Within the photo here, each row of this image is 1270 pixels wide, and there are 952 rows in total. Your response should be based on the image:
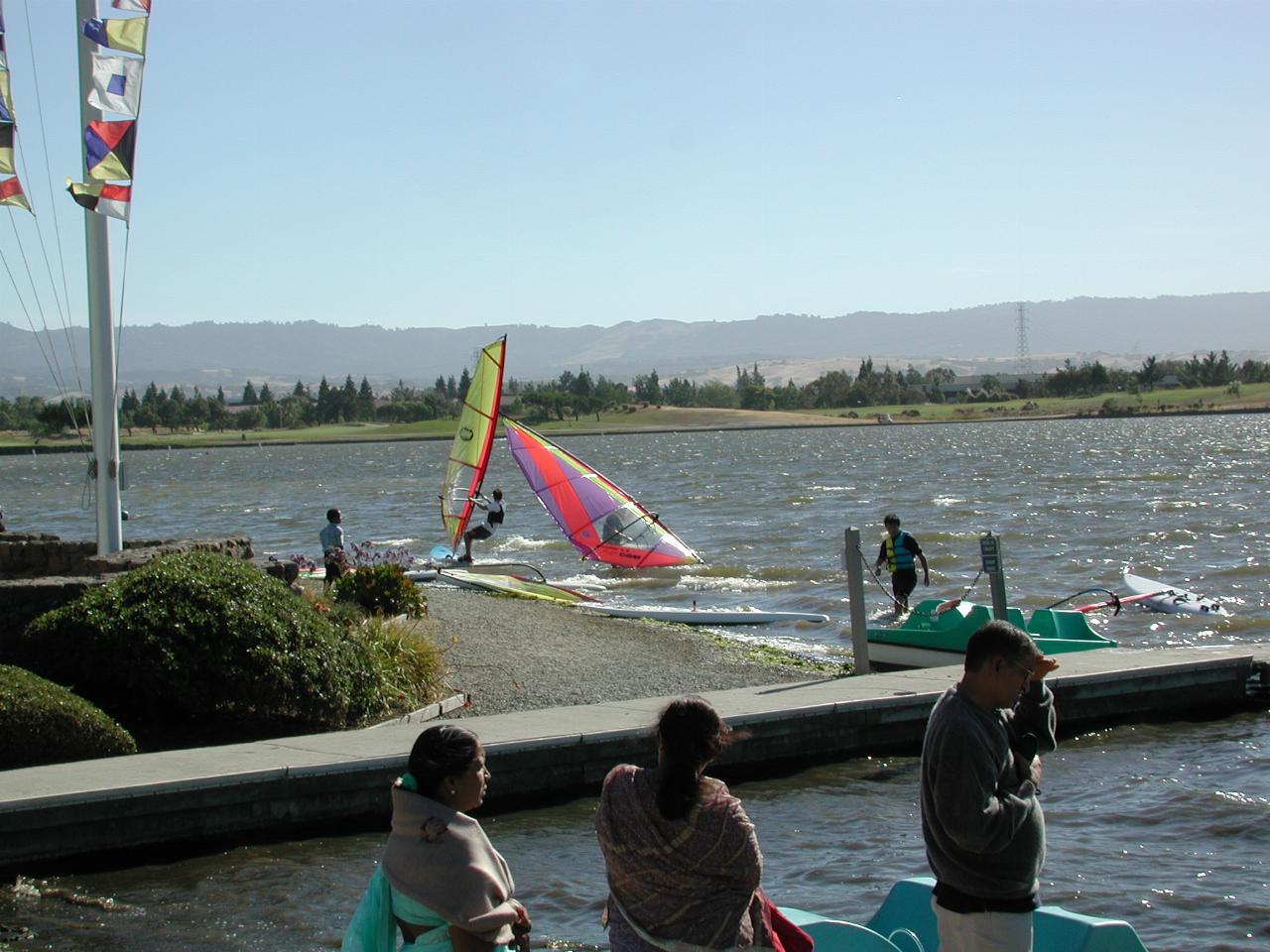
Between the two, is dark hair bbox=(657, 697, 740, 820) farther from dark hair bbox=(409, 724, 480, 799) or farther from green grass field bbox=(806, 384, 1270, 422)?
green grass field bbox=(806, 384, 1270, 422)

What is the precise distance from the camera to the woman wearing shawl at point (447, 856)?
4230 mm

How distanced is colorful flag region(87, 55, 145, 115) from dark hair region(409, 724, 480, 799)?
1112 centimetres

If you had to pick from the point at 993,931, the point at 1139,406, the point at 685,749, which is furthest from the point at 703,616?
the point at 1139,406

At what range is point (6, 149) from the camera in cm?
1416

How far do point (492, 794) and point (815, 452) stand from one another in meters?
102

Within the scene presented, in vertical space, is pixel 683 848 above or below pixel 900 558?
above

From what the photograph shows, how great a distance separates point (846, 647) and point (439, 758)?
15523 millimetres

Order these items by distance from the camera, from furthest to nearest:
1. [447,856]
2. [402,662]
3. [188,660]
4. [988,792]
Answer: [402,662] < [188,660] < [988,792] < [447,856]

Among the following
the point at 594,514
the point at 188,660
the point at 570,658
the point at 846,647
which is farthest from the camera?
the point at 594,514

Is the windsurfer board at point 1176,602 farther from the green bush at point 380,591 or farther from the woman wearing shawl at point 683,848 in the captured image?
the woman wearing shawl at point 683,848

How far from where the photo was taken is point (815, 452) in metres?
111

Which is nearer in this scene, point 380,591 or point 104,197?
point 104,197

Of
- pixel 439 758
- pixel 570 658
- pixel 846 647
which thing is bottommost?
pixel 846 647

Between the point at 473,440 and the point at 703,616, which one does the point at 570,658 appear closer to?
the point at 703,616
